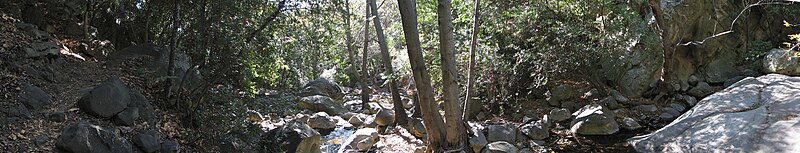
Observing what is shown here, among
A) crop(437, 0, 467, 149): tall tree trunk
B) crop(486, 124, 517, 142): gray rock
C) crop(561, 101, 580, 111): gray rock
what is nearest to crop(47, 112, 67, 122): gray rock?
crop(437, 0, 467, 149): tall tree trunk

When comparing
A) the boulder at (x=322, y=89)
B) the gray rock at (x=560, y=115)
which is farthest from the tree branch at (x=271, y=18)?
the boulder at (x=322, y=89)

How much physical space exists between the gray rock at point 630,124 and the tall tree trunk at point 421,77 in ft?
13.9

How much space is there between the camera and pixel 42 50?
18.3ft

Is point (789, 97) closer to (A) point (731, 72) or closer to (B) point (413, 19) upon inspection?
(B) point (413, 19)

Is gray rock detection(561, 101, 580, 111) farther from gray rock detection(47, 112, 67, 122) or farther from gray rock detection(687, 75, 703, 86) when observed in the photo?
gray rock detection(47, 112, 67, 122)

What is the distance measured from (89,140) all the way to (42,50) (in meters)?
2.20

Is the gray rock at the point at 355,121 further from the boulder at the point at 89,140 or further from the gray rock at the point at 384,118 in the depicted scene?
the boulder at the point at 89,140

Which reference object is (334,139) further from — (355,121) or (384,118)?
(355,121)

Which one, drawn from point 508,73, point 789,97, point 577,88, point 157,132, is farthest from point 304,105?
point 789,97

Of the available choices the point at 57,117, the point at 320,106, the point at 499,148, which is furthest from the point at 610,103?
the point at 57,117

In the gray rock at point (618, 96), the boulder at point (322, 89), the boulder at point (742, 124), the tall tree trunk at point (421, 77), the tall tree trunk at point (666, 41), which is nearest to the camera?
the boulder at point (742, 124)

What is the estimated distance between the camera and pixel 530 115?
10.2m

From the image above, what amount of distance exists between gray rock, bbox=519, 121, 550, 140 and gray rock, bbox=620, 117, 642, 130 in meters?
1.37

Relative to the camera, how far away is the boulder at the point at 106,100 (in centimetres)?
481
